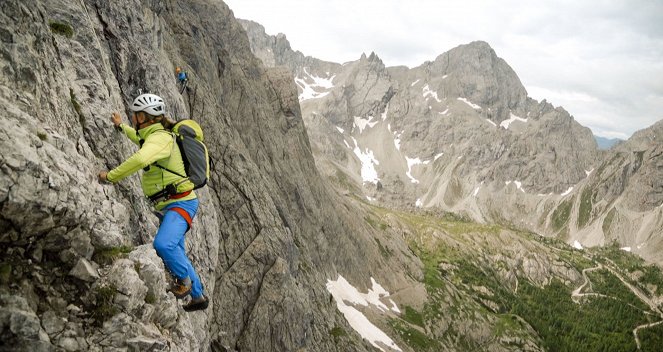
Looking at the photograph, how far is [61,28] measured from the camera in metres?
Result: 14.0

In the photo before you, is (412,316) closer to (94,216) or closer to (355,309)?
(355,309)

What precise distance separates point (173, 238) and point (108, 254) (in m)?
1.65

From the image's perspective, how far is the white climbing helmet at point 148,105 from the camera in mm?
11250

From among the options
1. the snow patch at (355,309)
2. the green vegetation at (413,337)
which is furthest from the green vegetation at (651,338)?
the snow patch at (355,309)

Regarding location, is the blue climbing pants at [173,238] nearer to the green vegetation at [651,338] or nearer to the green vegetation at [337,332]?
the green vegetation at [337,332]

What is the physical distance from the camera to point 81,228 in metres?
9.23

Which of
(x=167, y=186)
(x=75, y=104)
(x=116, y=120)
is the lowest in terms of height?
(x=167, y=186)

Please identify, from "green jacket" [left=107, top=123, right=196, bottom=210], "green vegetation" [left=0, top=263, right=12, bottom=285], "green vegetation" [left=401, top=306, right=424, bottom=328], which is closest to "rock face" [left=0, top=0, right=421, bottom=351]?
"green vegetation" [left=0, top=263, right=12, bottom=285]

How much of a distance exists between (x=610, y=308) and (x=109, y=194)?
24059 centimetres

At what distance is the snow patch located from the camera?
72.3 m

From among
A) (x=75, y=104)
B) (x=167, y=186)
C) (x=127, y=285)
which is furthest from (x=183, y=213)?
(x=75, y=104)

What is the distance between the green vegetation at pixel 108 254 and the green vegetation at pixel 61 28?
8812 mm

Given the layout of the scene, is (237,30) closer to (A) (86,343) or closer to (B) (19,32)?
(B) (19,32)

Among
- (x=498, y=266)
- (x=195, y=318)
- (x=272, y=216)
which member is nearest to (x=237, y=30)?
(x=272, y=216)
